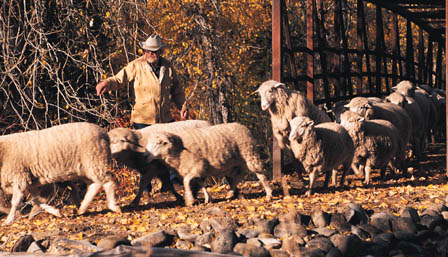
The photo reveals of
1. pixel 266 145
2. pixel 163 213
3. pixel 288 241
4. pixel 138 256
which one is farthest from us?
pixel 266 145

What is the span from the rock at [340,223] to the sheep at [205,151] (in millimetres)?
1697

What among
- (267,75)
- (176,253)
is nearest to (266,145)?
(267,75)

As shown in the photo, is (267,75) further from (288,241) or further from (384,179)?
(288,241)

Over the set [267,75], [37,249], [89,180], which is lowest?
[37,249]

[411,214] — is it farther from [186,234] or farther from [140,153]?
[140,153]

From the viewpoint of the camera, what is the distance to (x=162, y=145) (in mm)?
8445


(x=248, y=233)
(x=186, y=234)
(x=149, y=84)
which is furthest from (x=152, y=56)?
(x=248, y=233)

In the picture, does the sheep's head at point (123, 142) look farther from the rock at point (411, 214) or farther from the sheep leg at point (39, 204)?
the rock at point (411, 214)

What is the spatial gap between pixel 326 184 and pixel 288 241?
11.6 ft

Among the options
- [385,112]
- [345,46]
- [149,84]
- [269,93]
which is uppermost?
[345,46]

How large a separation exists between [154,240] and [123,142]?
221 centimetres

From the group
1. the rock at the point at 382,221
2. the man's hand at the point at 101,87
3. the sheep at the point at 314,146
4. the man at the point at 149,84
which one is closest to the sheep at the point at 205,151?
the sheep at the point at 314,146

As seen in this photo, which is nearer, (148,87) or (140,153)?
(140,153)

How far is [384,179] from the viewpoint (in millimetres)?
11125
